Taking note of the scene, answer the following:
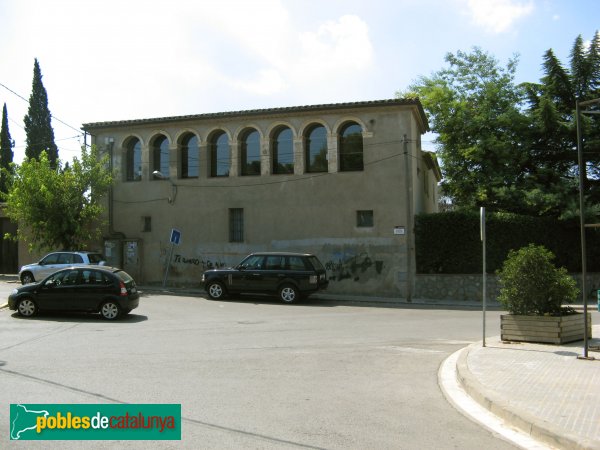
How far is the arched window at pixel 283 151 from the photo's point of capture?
23719mm

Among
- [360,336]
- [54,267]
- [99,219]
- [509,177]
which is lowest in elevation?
[360,336]

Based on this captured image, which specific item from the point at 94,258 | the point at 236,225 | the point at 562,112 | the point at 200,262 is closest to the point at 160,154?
the point at 236,225

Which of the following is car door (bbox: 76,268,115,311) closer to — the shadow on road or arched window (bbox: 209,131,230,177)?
the shadow on road

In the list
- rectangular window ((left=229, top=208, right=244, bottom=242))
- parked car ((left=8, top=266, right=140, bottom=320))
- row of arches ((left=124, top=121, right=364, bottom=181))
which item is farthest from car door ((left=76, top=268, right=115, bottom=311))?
row of arches ((left=124, top=121, right=364, bottom=181))

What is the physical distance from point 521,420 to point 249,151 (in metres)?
20.4

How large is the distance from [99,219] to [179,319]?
1308cm

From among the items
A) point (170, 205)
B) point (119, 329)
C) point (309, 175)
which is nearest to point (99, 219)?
point (170, 205)

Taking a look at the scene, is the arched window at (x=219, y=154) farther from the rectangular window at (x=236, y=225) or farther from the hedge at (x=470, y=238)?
the hedge at (x=470, y=238)

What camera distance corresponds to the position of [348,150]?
23.0 m

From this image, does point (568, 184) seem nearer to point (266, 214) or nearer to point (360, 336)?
point (266, 214)

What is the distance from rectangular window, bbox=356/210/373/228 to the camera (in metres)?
22.2

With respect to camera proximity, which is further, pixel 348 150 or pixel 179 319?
pixel 348 150

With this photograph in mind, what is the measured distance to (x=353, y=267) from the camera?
2208 cm

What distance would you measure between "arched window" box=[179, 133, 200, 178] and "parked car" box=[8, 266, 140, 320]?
11.2 meters
